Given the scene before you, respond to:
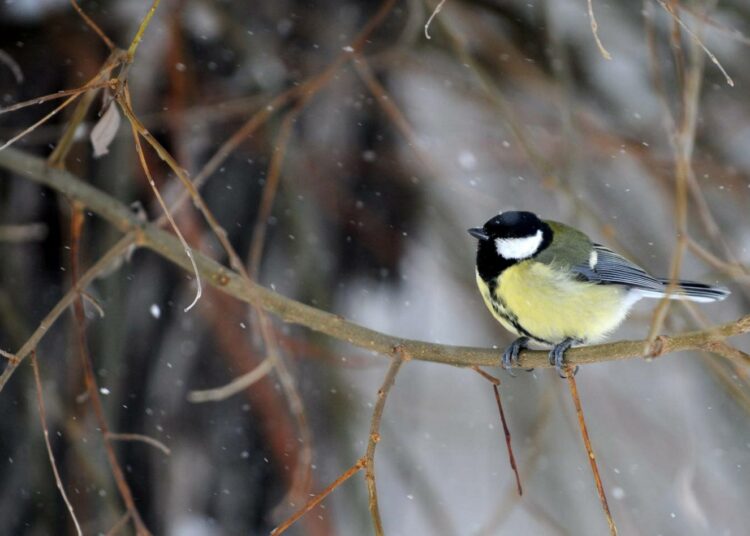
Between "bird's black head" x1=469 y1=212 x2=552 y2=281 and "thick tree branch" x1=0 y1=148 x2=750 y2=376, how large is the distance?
1.23ft

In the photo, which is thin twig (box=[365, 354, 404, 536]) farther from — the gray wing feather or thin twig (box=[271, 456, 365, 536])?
the gray wing feather

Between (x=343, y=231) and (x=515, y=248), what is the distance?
1199mm

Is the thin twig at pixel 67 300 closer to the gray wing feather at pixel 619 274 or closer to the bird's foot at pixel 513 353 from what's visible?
the bird's foot at pixel 513 353

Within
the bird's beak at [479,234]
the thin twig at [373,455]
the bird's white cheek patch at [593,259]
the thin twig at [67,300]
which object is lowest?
the bird's white cheek patch at [593,259]

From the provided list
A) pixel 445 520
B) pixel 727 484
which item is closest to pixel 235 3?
pixel 445 520

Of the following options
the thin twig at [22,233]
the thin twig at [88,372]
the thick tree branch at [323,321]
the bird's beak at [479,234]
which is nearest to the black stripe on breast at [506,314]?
the bird's beak at [479,234]

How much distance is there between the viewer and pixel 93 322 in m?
3.29

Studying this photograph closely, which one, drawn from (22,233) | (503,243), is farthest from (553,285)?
(22,233)

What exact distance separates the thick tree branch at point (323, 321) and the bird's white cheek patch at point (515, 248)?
390 millimetres

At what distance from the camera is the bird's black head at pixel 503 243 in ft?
8.30

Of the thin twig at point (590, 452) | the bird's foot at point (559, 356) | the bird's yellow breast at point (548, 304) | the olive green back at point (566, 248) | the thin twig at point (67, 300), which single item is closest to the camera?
the thin twig at point (590, 452)

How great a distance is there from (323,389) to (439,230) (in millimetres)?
838

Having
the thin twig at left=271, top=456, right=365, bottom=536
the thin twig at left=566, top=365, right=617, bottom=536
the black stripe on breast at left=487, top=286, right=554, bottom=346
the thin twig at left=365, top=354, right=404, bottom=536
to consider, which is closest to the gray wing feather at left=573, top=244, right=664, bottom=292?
the black stripe on breast at left=487, top=286, right=554, bottom=346

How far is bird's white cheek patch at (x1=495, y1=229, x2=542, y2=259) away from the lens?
254 cm
